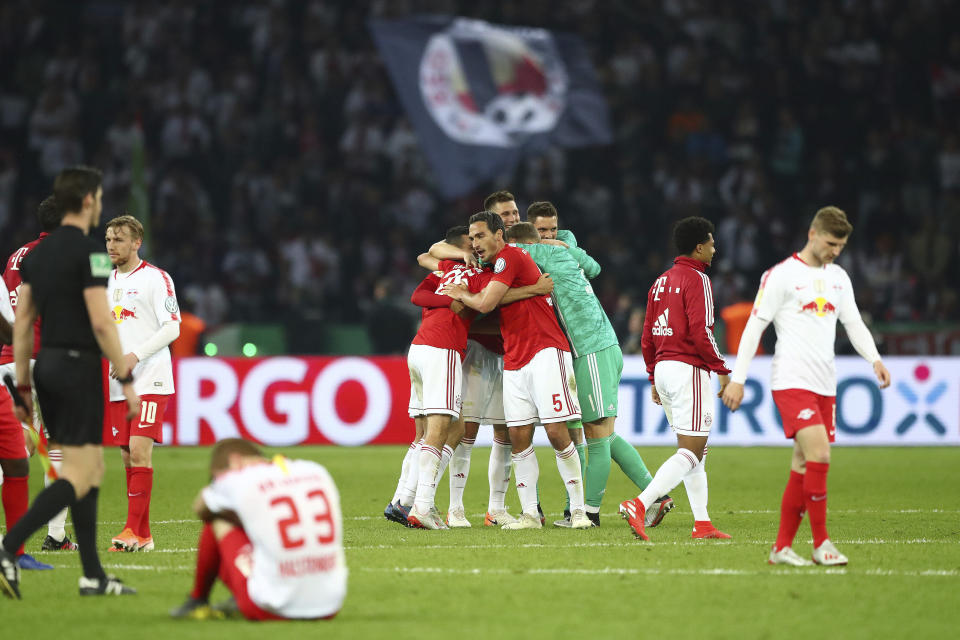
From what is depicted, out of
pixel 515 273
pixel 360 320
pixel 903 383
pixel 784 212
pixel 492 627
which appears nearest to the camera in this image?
pixel 492 627

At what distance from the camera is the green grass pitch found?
20.1 feet

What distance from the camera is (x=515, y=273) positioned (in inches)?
397

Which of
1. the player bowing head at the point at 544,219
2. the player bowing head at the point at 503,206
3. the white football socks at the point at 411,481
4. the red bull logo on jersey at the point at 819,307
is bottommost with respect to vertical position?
the white football socks at the point at 411,481

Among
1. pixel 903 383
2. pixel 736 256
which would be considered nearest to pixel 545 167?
pixel 736 256

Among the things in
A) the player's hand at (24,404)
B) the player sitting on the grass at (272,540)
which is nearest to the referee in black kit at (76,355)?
the player's hand at (24,404)

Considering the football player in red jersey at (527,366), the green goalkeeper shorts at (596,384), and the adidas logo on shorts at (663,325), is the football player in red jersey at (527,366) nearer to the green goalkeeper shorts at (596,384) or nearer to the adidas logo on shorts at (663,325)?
the green goalkeeper shorts at (596,384)

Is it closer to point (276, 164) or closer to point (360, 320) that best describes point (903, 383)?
point (360, 320)

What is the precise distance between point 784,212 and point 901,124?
2.74 meters

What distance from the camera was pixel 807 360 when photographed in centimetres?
796

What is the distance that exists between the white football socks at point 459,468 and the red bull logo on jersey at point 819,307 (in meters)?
3.56

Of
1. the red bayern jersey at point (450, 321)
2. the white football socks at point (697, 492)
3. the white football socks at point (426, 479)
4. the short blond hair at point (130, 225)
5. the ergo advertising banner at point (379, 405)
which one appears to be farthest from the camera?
the ergo advertising banner at point (379, 405)

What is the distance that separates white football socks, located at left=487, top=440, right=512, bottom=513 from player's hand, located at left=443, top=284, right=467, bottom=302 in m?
1.30

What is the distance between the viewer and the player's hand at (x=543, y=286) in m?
10.1

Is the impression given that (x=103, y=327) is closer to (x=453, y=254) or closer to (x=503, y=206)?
(x=453, y=254)
